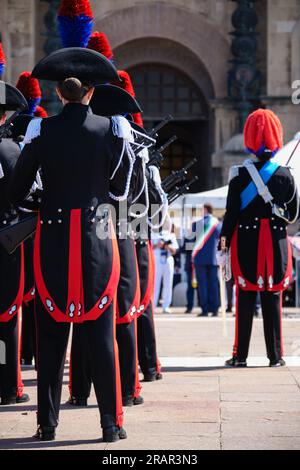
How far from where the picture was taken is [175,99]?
2681 centimetres

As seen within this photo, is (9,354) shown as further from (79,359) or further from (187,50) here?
(187,50)

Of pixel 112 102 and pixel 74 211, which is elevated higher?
pixel 112 102

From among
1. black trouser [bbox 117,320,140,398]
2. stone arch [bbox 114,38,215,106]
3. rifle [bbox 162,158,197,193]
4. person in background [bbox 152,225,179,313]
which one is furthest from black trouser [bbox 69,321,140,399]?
stone arch [bbox 114,38,215,106]

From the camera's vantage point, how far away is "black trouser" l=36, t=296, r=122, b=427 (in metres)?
6.30

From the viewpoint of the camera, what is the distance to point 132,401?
7.66m

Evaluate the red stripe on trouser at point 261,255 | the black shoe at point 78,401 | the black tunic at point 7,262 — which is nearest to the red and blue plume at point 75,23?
the black tunic at point 7,262

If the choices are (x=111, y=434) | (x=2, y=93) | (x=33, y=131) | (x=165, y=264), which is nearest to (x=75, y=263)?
(x=33, y=131)

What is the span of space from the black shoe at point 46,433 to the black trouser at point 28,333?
11.4ft

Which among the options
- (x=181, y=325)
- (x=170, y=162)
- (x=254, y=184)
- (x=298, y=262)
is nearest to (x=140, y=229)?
(x=254, y=184)

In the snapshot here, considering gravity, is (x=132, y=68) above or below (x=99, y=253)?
above

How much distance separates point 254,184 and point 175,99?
17.3 m

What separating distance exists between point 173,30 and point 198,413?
19.2 meters

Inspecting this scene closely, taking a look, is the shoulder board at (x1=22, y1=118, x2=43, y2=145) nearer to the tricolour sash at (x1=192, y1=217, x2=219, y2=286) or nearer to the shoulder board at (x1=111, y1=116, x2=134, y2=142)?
the shoulder board at (x1=111, y1=116, x2=134, y2=142)

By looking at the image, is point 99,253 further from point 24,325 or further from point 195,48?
point 195,48
